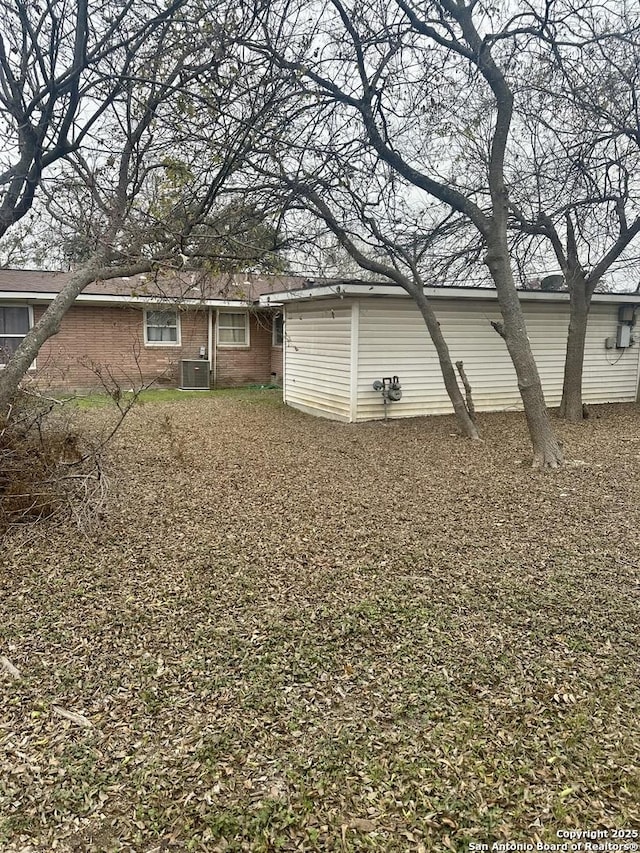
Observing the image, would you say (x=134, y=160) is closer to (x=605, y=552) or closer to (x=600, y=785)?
(x=605, y=552)

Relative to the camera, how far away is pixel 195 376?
1528 cm

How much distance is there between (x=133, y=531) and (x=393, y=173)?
610 cm

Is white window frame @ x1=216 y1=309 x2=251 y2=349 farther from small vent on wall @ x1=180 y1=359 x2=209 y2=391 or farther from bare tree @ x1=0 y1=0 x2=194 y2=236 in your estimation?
bare tree @ x1=0 y1=0 x2=194 y2=236

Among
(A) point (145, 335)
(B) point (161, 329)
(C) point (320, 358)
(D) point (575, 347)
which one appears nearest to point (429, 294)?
(C) point (320, 358)

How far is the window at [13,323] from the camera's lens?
1355cm

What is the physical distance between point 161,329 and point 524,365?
11047 mm

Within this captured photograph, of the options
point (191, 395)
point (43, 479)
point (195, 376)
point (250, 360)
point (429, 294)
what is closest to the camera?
point (43, 479)

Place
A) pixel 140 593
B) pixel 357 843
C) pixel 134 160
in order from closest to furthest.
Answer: pixel 357 843 → pixel 140 593 → pixel 134 160

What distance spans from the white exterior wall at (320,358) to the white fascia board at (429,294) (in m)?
0.36

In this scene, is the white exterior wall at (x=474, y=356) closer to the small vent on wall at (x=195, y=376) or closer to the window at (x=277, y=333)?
the window at (x=277, y=333)

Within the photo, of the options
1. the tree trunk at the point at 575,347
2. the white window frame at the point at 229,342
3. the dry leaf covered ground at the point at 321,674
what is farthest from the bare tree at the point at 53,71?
the white window frame at the point at 229,342

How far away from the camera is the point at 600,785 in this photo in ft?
6.69

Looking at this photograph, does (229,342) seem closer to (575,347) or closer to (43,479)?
(575,347)

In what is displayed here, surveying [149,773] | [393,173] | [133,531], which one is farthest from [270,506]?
[393,173]
